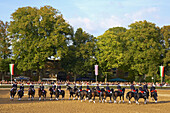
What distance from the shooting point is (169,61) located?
6556 centimetres

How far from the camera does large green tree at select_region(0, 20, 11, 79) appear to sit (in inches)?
2566

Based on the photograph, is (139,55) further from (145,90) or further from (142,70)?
(145,90)

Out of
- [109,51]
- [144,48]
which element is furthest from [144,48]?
[109,51]

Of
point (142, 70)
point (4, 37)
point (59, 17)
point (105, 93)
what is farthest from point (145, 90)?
point (4, 37)

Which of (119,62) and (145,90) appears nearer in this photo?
(145,90)

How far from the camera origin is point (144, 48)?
2559 inches

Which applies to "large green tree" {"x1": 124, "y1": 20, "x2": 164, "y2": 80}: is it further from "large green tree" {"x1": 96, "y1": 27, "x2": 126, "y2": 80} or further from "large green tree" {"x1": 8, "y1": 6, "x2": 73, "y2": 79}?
"large green tree" {"x1": 8, "y1": 6, "x2": 73, "y2": 79}

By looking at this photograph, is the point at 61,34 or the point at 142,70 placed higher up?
the point at 61,34

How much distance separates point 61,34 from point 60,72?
14.9 meters

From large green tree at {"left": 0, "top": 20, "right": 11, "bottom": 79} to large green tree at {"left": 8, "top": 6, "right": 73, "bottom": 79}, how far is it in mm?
3373

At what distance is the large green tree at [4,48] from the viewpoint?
2566 inches

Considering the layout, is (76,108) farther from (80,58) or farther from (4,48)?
(4,48)

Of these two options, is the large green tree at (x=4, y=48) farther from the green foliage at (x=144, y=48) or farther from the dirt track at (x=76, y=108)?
the dirt track at (x=76, y=108)

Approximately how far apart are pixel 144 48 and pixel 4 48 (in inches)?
1464
